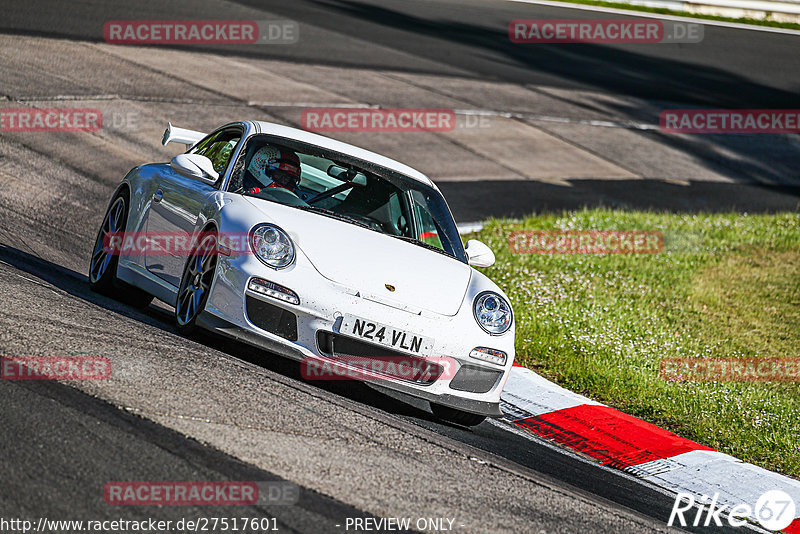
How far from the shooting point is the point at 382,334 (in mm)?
5688

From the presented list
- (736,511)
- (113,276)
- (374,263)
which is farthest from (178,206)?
(736,511)

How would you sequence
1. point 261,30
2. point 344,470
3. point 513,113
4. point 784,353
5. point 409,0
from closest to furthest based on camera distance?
point 344,470
point 784,353
point 513,113
point 261,30
point 409,0

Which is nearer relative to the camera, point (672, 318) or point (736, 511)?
point (736, 511)

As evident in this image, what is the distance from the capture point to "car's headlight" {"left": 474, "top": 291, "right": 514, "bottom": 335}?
617 cm

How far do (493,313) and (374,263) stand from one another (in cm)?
80

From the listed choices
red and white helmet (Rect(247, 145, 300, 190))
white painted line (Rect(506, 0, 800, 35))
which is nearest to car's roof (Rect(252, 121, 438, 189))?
red and white helmet (Rect(247, 145, 300, 190))

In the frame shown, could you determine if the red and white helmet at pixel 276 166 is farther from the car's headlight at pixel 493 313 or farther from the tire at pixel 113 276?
the car's headlight at pixel 493 313

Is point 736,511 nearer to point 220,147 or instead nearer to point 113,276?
point 220,147

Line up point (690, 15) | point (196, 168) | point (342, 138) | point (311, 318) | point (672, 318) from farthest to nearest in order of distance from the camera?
point (690, 15) < point (342, 138) < point (672, 318) < point (196, 168) < point (311, 318)

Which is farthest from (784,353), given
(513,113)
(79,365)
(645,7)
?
(645,7)

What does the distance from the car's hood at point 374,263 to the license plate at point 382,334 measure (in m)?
0.16

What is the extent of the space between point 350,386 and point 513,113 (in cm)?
1339

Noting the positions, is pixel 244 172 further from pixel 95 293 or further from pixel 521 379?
pixel 521 379

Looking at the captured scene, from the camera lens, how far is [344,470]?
461 cm
